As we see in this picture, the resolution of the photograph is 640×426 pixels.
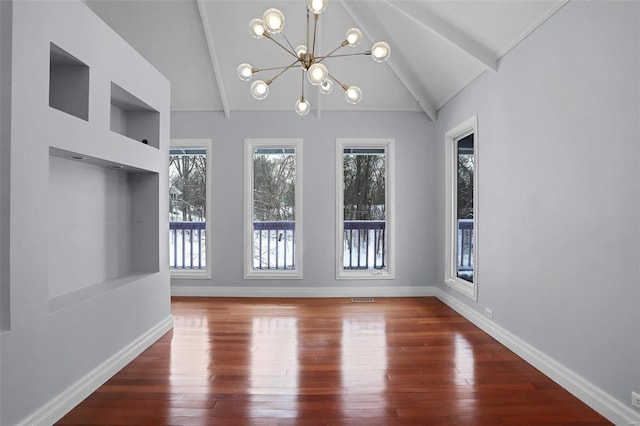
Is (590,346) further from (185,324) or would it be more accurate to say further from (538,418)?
(185,324)

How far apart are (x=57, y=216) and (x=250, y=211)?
102 inches

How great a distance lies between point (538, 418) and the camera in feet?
6.57

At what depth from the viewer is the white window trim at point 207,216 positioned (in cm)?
483

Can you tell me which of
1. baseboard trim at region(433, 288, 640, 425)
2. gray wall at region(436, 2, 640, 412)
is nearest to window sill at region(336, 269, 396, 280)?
baseboard trim at region(433, 288, 640, 425)

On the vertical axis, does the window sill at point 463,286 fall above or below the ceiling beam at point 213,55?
below

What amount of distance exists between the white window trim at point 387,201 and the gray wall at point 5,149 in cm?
362

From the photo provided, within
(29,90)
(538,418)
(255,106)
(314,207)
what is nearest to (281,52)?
(255,106)

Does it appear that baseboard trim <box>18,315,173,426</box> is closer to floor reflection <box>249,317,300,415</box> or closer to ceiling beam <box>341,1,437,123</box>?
floor reflection <box>249,317,300,415</box>

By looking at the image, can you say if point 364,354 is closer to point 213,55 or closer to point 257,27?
point 257,27

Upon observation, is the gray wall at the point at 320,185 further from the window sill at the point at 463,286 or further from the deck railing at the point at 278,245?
the window sill at the point at 463,286

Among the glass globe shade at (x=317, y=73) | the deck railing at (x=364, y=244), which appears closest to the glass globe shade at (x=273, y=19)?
the glass globe shade at (x=317, y=73)

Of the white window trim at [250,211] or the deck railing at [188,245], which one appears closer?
the white window trim at [250,211]

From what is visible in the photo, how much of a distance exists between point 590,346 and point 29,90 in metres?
3.58

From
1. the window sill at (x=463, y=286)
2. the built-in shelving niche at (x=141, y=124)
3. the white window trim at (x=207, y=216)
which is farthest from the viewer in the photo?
the white window trim at (x=207, y=216)
